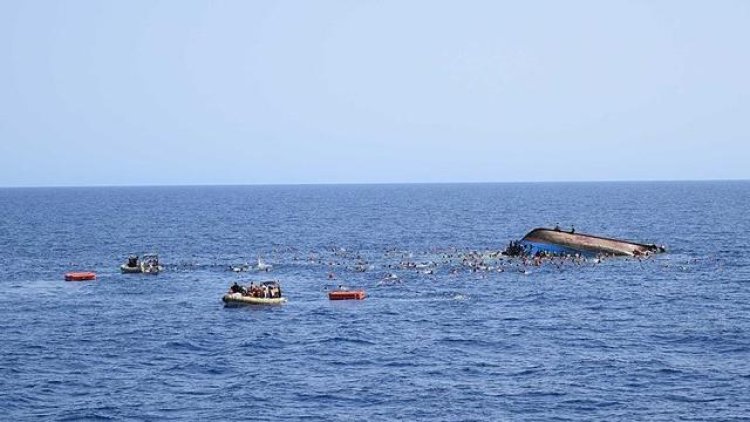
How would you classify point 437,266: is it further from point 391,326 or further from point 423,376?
point 423,376

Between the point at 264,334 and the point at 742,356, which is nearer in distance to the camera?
the point at 742,356

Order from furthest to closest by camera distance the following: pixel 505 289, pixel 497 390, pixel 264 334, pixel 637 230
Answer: pixel 637 230 → pixel 505 289 → pixel 264 334 → pixel 497 390

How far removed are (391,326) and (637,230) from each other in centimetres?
11131

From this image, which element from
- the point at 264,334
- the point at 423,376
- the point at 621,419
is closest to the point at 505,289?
the point at 264,334

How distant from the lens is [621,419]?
166 ft

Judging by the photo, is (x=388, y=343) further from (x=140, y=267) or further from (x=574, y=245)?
(x=574, y=245)

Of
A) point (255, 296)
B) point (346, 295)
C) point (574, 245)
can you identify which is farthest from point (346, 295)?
point (574, 245)

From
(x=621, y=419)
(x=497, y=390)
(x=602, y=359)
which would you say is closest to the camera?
(x=621, y=419)

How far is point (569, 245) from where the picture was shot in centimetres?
12438

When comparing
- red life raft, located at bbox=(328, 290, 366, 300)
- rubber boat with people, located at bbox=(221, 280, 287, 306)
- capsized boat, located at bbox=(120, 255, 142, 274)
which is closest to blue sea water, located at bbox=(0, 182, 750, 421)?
rubber boat with people, located at bbox=(221, 280, 287, 306)

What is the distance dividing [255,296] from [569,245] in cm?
4931

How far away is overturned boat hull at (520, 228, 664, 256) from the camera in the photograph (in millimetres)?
124188

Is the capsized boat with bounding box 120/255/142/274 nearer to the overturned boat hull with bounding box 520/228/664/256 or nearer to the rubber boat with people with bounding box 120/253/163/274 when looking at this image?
the rubber boat with people with bounding box 120/253/163/274

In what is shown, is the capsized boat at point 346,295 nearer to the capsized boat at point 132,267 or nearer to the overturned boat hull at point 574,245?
the capsized boat at point 132,267
